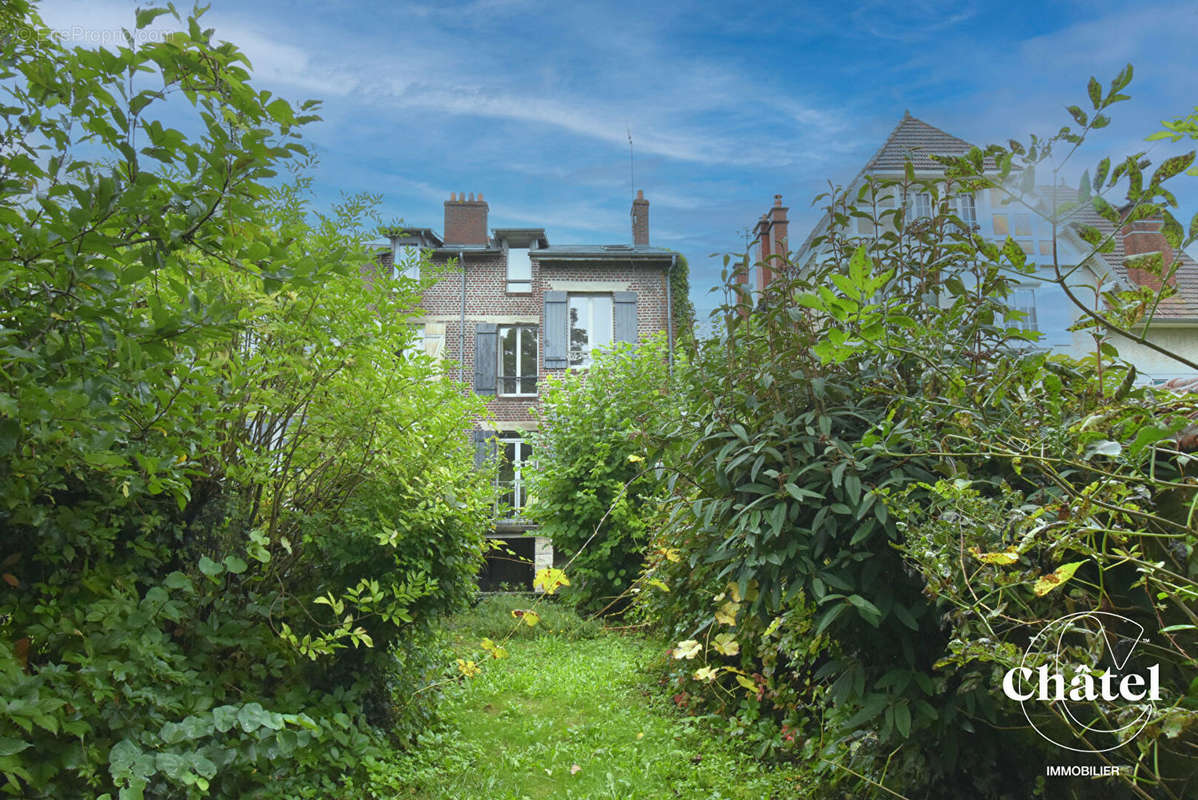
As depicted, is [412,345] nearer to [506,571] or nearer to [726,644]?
[726,644]

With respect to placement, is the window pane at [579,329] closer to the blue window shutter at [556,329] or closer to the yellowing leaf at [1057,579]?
the blue window shutter at [556,329]

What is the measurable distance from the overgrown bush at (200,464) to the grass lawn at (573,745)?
0.44m

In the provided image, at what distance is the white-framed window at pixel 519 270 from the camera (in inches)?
759

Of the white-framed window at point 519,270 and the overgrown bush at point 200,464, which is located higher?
the white-framed window at point 519,270

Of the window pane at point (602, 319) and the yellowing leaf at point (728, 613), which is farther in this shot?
the window pane at point (602, 319)

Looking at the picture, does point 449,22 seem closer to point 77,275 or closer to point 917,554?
point 77,275

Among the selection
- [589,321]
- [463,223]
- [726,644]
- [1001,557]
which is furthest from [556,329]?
[1001,557]

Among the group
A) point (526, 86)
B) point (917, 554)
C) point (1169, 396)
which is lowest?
point (917, 554)

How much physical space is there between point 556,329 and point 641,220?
12.3 ft

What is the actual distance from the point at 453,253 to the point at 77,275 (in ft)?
57.7

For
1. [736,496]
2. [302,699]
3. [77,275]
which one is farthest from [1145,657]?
[302,699]

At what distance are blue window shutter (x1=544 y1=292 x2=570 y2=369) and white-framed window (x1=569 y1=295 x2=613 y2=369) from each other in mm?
267

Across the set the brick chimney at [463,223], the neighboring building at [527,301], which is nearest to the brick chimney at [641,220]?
the neighboring building at [527,301]

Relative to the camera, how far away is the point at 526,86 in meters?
6.18
